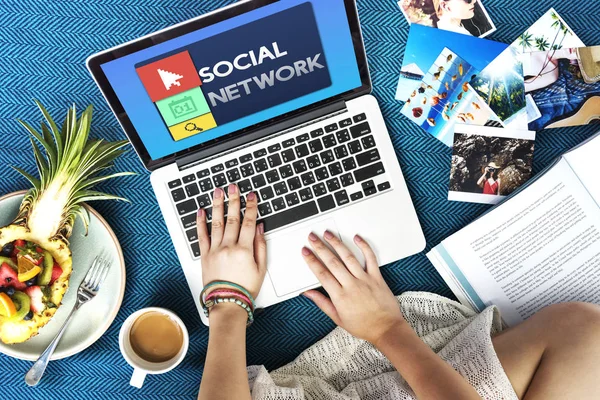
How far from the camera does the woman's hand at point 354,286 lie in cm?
86

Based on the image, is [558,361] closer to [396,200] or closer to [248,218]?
[396,200]

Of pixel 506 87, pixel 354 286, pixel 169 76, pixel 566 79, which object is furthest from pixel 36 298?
pixel 566 79

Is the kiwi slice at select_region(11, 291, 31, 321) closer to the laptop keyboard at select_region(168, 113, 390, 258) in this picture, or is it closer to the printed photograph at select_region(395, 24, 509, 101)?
the laptop keyboard at select_region(168, 113, 390, 258)

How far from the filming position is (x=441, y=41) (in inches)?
36.0

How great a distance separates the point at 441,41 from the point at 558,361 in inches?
23.6

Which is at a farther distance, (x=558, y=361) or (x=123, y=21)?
(x=123, y=21)

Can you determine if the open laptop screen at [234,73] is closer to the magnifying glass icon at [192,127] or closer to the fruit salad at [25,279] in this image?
the magnifying glass icon at [192,127]

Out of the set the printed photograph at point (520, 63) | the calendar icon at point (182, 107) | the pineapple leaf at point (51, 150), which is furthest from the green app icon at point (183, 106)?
the printed photograph at point (520, 63)

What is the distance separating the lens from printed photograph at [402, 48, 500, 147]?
3.01 feet

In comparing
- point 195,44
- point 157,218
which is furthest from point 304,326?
point 195,44

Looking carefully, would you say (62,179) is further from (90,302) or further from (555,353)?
(555,353)

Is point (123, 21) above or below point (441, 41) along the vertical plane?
above

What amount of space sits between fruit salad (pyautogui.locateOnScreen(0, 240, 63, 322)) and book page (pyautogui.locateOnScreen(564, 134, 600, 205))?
3.02ft

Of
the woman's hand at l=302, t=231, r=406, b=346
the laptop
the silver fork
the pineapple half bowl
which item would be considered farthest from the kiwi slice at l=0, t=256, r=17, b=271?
the woman's hand at l=302, t=231, r=406, b=346
